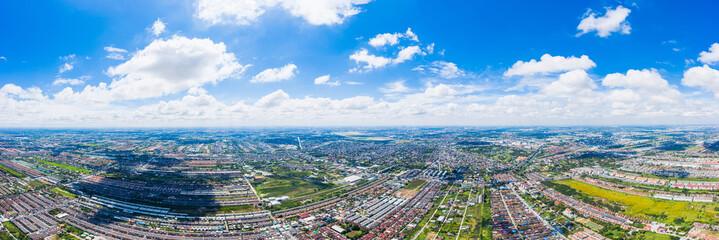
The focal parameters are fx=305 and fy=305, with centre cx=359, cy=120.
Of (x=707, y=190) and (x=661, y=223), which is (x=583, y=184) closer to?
(x=707, y=190)

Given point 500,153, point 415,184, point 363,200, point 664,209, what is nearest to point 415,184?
point 415,184

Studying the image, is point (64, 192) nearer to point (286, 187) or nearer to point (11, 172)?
point (11, 172)

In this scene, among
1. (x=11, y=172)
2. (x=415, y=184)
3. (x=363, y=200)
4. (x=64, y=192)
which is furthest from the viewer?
(x=11, y=172)

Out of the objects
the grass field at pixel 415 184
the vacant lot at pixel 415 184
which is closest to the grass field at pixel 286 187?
the grass field at pixel 415 184

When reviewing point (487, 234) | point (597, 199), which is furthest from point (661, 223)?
point (487, 234)

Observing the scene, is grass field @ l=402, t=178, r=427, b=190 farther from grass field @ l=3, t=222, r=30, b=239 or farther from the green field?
grass field @ l=3, t=222, r=30, b=239

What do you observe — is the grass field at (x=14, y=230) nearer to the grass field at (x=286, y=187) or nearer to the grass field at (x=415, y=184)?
the grass field at (x=286, y=187)
